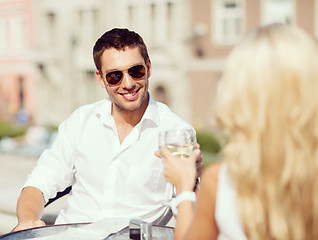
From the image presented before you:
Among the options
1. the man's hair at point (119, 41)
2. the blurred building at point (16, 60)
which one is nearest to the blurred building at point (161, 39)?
the blurred building at point (16, 60)

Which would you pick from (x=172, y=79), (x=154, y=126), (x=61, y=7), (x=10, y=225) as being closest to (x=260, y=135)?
(x=154, y=126)

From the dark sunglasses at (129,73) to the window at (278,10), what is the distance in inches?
525

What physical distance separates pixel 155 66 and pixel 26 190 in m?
15.6

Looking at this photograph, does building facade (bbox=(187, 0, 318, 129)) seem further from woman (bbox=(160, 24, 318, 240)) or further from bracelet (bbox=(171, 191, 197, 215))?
woman (bbox=(160, 24, 318, 240))

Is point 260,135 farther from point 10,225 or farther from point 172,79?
point 172,79

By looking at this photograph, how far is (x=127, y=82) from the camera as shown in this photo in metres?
2.36

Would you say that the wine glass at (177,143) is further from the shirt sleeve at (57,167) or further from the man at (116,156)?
the shirt sleeve at (57,167)

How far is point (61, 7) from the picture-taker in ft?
71.6

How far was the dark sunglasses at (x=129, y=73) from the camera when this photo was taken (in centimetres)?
237

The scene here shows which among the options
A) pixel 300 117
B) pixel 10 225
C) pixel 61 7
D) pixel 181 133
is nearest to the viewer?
pixel 300 117

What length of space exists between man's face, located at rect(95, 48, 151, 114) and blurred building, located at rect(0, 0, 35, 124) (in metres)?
20.8

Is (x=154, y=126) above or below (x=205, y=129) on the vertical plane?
above

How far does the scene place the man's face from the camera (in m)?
2.37

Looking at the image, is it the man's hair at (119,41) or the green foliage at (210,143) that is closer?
the man's hair at (119,41)
